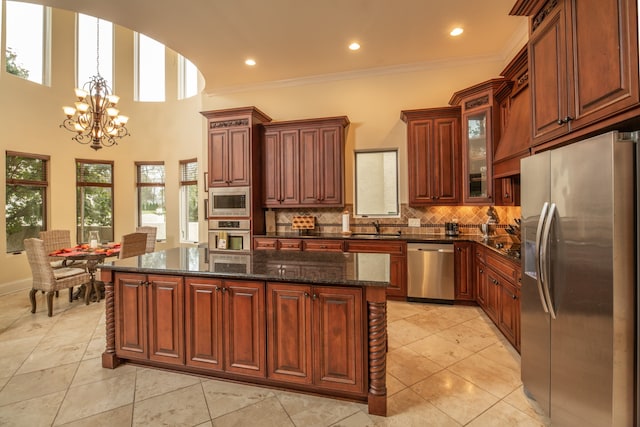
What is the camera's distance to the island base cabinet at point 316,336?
1.89 m

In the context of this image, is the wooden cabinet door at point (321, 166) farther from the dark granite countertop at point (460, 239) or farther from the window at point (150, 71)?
the window at point (150, 71)

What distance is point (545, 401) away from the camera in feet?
5.79

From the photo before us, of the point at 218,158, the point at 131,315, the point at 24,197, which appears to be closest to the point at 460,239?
the point at 131,315

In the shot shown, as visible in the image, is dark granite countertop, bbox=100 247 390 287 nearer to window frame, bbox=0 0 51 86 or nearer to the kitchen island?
the kitchen island

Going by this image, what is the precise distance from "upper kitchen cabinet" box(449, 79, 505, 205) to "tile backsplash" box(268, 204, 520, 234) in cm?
55

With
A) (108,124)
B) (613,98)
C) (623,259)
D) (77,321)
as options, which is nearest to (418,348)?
(623,259)

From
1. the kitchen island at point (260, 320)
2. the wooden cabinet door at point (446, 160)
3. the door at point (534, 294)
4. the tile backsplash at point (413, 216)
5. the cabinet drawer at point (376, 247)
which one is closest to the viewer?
the door at point (534, 294)

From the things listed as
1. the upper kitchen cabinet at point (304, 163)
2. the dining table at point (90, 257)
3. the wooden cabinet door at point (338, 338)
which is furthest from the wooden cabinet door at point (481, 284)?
the dining table at point (90, 257)

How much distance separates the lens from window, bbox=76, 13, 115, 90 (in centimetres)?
612

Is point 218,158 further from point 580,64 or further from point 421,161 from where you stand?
point 580,64

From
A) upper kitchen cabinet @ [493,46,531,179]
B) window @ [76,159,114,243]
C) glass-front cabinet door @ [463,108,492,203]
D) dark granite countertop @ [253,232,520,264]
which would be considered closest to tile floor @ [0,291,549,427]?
dark granite countertop @ [253,232,520,264]

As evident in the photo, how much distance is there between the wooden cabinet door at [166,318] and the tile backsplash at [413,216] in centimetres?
Answer: 301

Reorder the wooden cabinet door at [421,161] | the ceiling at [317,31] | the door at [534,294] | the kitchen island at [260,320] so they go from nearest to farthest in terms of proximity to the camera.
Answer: the door at [534,294] < the kitchen island at [260,320] < the ceiling at [317,31] < the wooden cabinet door at [421,161]

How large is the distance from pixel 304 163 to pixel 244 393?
343 centimetres
